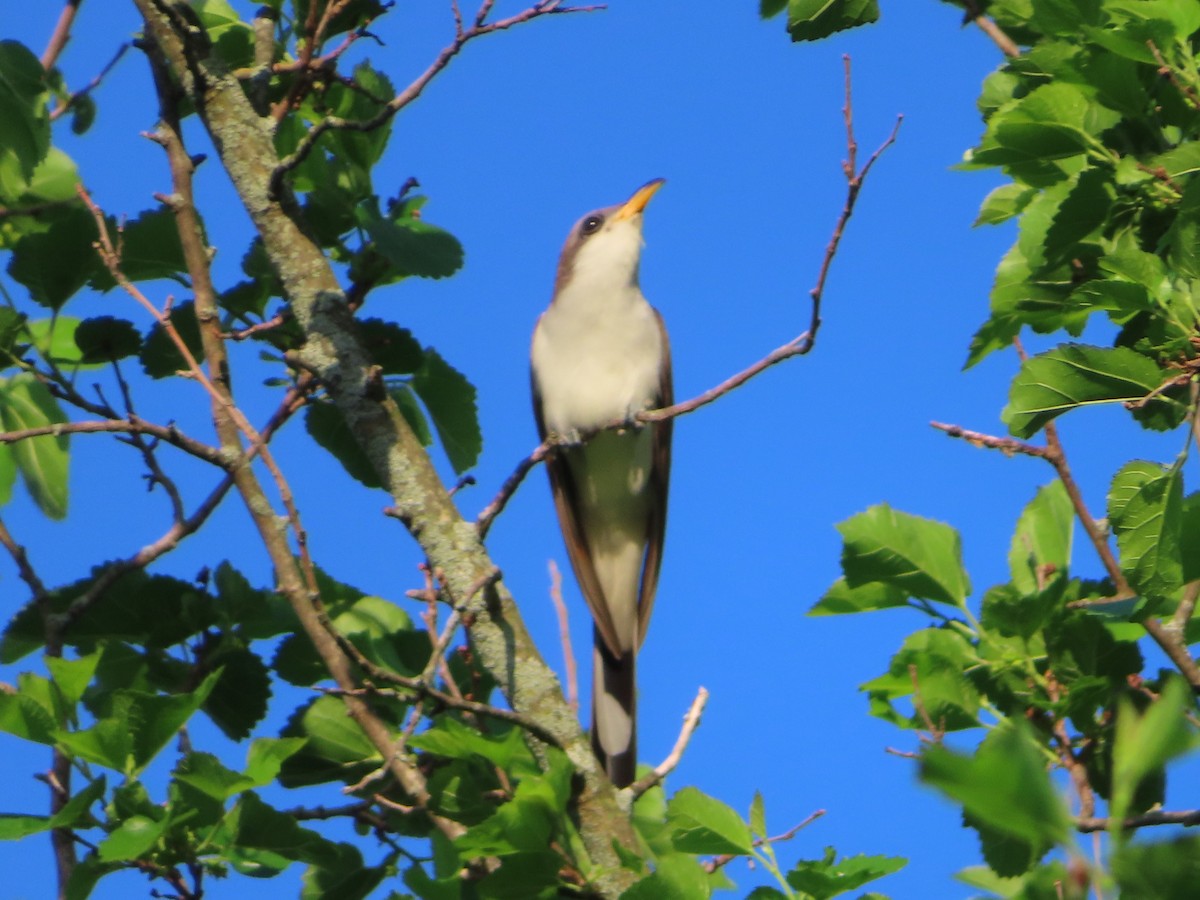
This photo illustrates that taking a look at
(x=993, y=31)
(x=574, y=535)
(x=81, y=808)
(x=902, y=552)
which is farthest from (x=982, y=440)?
(x=574, y=535)

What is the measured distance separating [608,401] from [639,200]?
3.78ft

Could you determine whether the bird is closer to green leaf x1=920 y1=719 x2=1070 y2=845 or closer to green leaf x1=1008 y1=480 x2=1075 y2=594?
green leaf x1=1008 y1=480 x2=1075 y2=594

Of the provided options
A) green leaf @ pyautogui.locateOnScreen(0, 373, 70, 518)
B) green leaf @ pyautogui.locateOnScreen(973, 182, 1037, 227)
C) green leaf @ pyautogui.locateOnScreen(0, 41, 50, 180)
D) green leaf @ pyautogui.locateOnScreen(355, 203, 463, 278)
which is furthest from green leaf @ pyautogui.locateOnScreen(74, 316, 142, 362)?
green leaf @ pyautogui.locateOnScreen(973, 182, 1037, 227)

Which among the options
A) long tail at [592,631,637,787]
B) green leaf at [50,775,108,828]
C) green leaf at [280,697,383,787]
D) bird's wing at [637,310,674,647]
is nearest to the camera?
green leaf at [50,775,108,828]

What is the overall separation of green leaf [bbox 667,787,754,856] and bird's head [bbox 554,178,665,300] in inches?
160

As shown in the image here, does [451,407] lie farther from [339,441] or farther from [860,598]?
[860,598]

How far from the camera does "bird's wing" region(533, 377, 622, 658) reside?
5867mm

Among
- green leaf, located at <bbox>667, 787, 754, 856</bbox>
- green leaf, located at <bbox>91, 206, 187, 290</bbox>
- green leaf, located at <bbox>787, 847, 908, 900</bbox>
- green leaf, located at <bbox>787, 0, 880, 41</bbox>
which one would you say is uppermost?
green leaf, located at <bbox>91, 206, 187, 290</bbox>

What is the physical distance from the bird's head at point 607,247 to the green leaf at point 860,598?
3308 millimetres

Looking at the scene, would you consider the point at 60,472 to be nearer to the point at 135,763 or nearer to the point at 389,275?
the point at 389,275

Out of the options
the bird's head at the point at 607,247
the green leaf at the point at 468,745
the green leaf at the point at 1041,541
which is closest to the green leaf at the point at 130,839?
the green leaf at the point at 468,745

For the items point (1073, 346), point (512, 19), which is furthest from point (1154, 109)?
point (512, 19)

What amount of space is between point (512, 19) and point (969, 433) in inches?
69.3

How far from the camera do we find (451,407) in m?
4.52
